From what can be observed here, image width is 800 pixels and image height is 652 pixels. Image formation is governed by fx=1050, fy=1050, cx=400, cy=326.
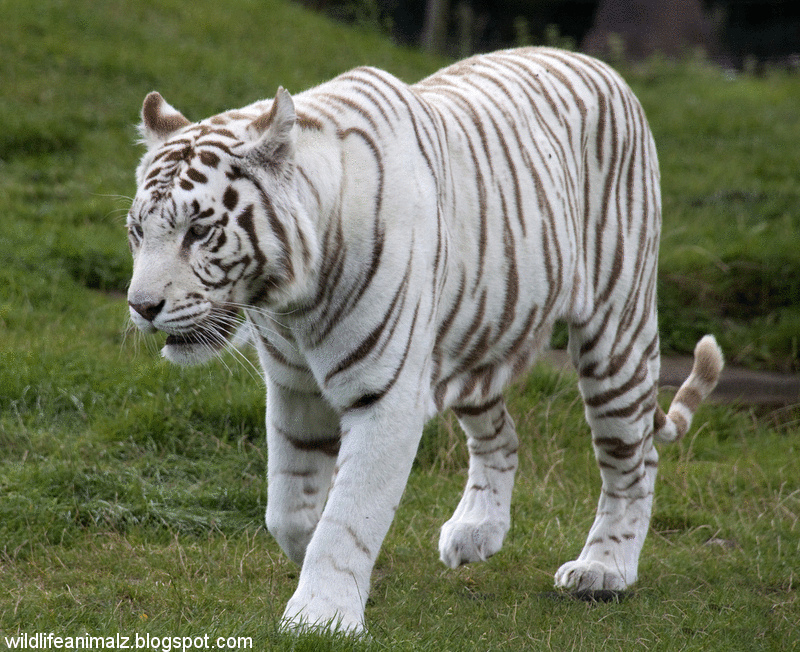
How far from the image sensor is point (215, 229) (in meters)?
2.66

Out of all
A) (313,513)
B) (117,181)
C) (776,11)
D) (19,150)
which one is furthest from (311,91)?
(776,11)

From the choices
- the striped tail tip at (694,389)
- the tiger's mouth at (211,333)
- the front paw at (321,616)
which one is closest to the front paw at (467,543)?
the striped tail tip at (694,389)

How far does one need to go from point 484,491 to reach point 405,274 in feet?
4.97

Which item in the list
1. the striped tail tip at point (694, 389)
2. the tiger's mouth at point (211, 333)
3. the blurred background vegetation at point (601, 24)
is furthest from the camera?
the blurred background vegetation at point (601, 24)

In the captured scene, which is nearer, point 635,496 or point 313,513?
point 313,513

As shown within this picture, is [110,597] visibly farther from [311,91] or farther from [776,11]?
[776,11]

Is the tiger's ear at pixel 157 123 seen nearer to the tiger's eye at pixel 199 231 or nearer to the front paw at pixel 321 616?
the tiger's eye at pixel 199 231

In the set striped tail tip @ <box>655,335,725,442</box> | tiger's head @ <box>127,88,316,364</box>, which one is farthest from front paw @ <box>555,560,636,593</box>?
tiger's head @ <box>127,88,316,364</box>

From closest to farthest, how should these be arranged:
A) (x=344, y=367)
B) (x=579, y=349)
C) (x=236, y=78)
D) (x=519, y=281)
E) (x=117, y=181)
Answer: (x=344, y=367) → (x=519, y=281) → (x=579, y=349) → (x=117, y=181) → (x=236, y=78)

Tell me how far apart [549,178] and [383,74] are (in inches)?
29.5

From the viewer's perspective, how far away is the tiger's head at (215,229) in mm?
2639

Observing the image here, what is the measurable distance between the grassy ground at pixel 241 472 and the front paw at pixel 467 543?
100 millimetres

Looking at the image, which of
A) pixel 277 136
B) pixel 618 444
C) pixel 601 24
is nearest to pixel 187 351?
pixel 277 136

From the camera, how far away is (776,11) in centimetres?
1459
